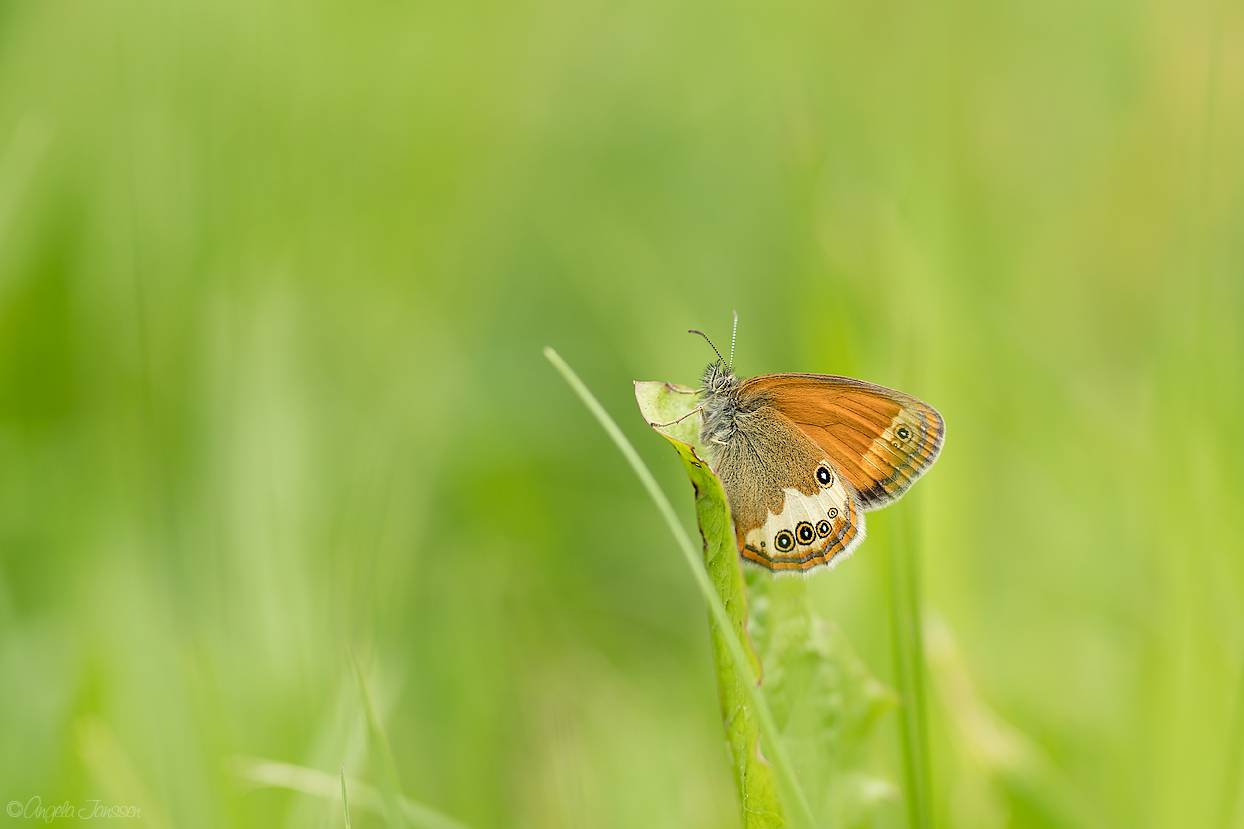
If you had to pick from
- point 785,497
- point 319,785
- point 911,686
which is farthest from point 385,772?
point 785,497

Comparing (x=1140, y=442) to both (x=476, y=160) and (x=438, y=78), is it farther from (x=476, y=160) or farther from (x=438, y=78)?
(x=438, y=78)

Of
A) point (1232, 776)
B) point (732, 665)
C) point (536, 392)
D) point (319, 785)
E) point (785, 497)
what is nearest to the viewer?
point (732, 665)

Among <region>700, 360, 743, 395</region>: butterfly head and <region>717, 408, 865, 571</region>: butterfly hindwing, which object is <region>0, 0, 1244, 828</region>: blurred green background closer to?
<region>717, 408, 865, 571</region>: butterfly hindwing

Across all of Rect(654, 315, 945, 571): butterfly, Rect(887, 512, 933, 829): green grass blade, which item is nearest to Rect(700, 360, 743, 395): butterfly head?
Rect(654, 315, 945, 571): butterfly

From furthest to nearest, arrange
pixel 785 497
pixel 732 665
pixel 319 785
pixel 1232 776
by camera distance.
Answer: pixel 785 497 < pixel 319 785 < pixel 1232 776 < pixel 732 665

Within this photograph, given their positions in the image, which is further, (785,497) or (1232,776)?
(785,497)

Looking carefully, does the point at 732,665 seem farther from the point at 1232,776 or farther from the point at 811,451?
the point at 811,451
